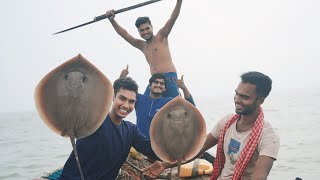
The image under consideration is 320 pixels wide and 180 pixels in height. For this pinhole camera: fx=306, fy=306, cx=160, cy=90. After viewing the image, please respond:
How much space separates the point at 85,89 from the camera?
8.61 feet

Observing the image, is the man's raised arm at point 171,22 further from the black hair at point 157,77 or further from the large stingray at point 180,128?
the large stingray at point 180,128

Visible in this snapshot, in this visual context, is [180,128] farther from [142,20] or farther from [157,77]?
[142,20]

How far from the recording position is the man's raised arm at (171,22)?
5.52 metres

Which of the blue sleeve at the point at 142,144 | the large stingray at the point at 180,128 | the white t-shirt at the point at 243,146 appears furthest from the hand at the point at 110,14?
the large stingray at the point at 180,128

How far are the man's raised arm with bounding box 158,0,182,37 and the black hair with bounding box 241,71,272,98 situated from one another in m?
2.70

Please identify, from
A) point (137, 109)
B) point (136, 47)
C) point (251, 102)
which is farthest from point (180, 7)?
point (251, 102)

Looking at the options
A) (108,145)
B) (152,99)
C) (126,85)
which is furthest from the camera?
(152,99)

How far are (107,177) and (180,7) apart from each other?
3.48 metres

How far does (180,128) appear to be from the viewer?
2654 mm

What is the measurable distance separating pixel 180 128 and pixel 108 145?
85 cm

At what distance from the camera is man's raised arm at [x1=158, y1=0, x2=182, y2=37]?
5523 mm

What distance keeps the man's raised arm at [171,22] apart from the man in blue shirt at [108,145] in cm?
265

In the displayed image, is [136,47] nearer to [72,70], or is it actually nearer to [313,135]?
[72,70]

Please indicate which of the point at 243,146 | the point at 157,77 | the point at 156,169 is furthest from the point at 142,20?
the point at 243,146
